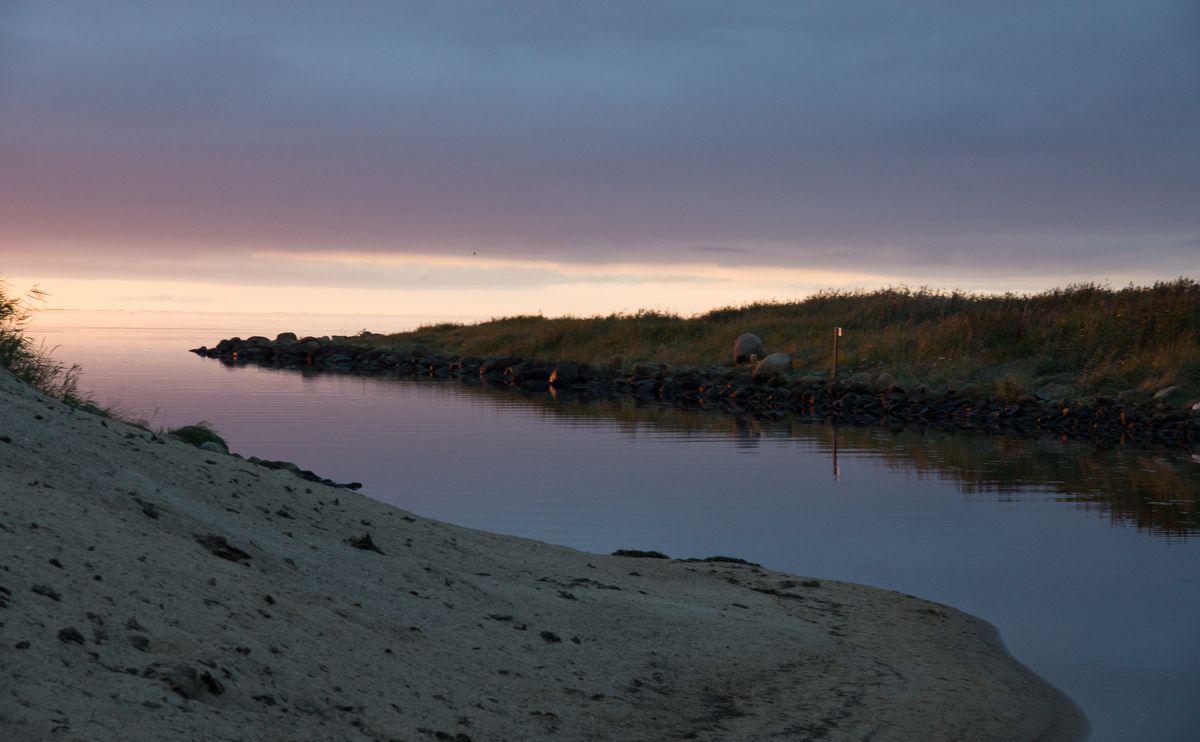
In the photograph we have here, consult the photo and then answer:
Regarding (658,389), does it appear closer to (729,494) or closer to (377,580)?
(729,494)

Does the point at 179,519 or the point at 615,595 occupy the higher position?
the point at 179,519

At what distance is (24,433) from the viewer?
7.04 m

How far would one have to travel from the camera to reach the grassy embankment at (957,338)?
30219 millimetres

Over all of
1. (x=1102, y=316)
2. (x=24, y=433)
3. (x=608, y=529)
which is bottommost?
(x=608, y=529)

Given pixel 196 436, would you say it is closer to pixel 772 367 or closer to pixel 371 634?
pixel 371 634

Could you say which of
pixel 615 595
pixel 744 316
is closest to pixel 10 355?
pixel 615 595

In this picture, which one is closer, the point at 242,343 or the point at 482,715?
the point at 482,715

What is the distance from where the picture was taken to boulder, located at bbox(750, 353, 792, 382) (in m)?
36.7

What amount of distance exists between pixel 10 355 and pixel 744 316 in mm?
41121

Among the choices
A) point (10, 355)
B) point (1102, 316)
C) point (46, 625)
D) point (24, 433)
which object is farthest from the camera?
point (1102, 316)

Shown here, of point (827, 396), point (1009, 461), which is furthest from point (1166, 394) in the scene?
point (827, 396)

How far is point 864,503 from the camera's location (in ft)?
51.6

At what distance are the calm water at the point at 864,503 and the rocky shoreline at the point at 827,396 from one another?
273 centimetres

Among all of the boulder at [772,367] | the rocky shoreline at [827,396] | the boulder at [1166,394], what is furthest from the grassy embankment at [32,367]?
the boulder at [772,367]
